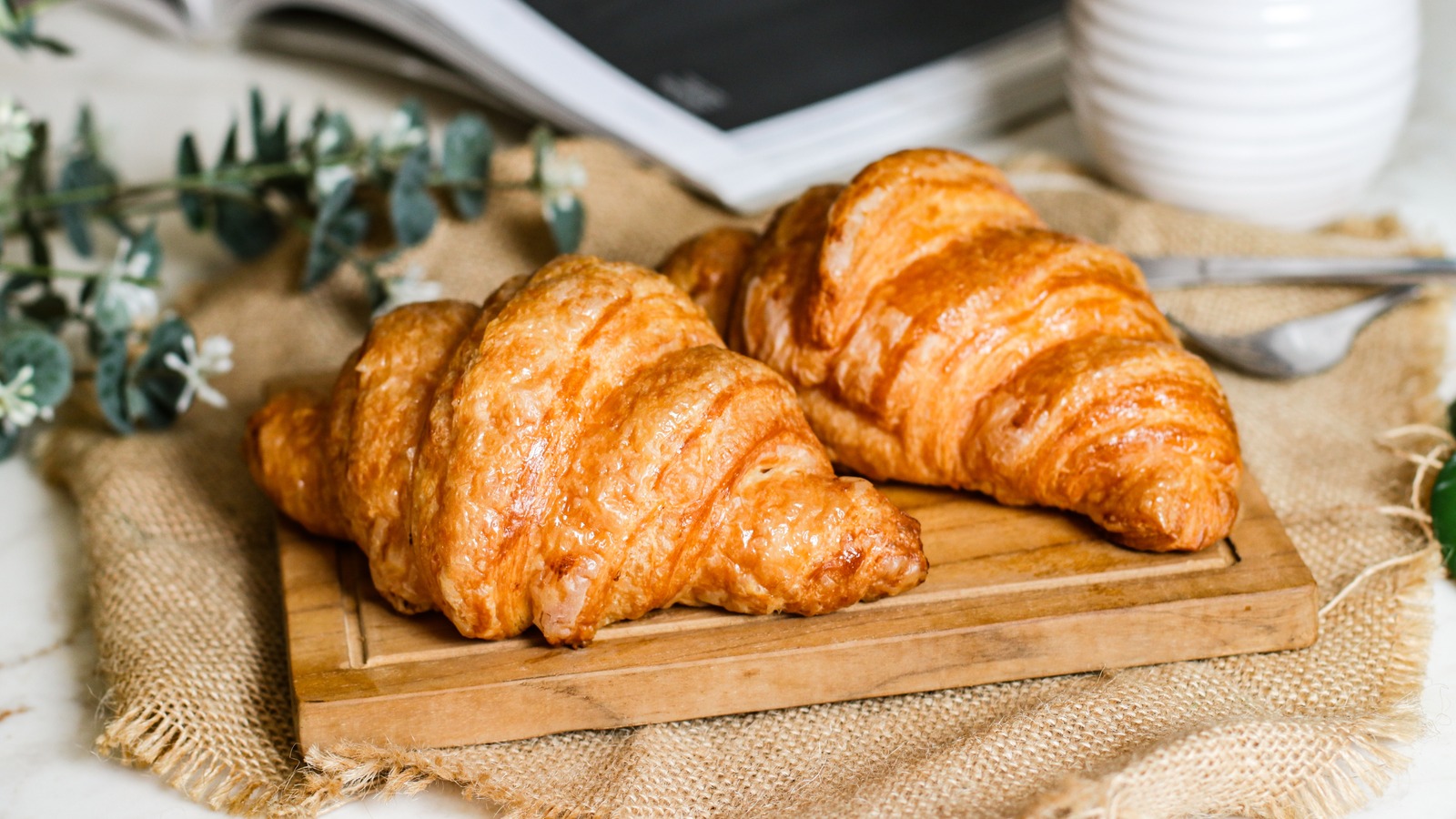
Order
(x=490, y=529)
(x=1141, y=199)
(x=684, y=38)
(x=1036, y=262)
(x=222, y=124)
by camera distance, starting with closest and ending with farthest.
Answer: (x=490, y=529) < (x=1036, y=262) < (x=1141, y=199) < (x=684, y=38) < (x=222, y=124)

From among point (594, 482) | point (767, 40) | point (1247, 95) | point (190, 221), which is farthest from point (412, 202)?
point (1247, 95)

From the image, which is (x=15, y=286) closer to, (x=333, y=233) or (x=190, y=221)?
(x=190, y=221)

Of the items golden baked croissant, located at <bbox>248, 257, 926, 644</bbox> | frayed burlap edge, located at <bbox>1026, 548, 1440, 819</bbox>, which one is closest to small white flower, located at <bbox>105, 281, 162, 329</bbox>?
golden baked croissant, located at <bbox>248, 257, 926, 644</bbox>

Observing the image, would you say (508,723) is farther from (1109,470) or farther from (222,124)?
(222,124)

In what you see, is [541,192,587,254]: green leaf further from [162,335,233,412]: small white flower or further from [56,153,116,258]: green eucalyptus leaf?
[56,153,116,258]: green eucalyptus leaf

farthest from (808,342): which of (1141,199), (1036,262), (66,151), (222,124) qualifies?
(222,124)
